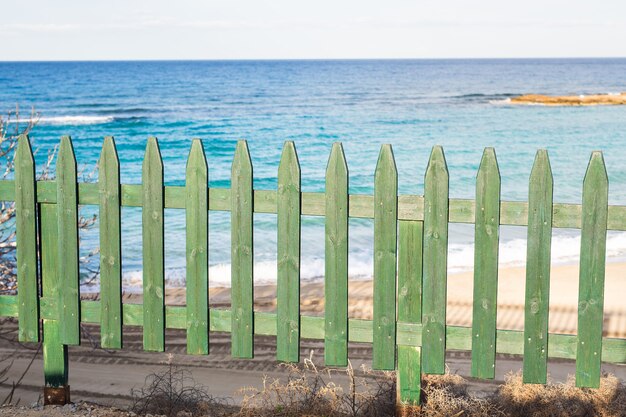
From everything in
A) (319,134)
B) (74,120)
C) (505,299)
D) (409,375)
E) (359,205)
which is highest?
(74,120)

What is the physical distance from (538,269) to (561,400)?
1.40 m

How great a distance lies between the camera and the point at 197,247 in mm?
4910

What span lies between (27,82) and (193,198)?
77668 millimetres

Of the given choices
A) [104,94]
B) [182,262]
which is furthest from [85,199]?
[104,94]

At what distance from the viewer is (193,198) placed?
4863 mm

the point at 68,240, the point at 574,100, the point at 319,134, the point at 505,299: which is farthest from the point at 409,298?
the point at 574,100

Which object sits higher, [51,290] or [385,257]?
[385,257]

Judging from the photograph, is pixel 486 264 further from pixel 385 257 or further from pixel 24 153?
pixel 24 153

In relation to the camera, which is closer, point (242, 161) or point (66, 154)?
point (242, 161)

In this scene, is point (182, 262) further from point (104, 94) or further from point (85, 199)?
point (104, 94)

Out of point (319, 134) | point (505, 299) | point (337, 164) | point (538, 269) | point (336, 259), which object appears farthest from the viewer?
point (319, 134)

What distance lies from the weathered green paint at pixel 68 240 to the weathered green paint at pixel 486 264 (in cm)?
240

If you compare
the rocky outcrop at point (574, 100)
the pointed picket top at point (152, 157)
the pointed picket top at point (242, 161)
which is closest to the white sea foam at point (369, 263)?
the pointed picket top at point (152, 157)

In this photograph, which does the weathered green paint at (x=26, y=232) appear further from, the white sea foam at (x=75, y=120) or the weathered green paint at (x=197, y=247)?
the white sea foam at (x=75, y=120)
